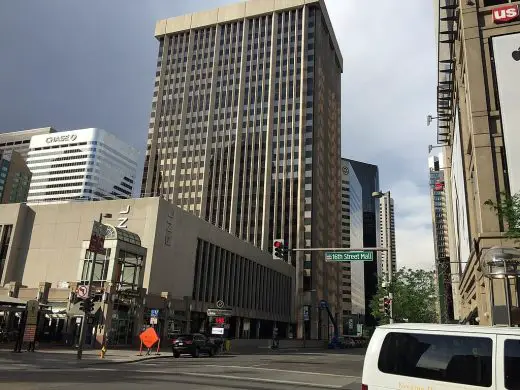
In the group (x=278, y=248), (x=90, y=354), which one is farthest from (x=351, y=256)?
(x=90, y=354)

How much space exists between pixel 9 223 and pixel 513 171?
49679 mm

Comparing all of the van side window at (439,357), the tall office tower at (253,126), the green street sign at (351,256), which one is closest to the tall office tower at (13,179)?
the tall office tower at (253,126)

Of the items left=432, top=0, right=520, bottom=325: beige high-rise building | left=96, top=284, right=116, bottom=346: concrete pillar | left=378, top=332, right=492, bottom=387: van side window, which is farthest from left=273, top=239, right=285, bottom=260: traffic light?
left=96, top=284, right=116, bottom=346: concrete pillar

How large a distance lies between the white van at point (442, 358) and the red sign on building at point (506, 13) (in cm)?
2764

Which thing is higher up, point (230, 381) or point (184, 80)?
point (184, 80)

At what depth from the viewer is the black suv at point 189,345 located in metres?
32.6

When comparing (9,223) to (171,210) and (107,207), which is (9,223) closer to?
(107,207)

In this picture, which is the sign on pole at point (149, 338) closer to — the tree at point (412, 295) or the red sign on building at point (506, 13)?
the red sign on building at point (506, 13)

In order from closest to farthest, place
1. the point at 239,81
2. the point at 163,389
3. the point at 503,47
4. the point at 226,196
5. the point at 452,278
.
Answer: the point at 163,389
the point at 503,47
the point at 452,278
the point at 226,196
the point at 239,81

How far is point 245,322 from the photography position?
2876 inches

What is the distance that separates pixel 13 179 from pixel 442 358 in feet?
631

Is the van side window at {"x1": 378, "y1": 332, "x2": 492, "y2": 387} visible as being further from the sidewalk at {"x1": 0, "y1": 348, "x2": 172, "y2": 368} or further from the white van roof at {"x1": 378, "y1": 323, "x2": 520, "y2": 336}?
the sidewalk at {"x1": 0, "y1": 348, "x2": 172, "y2": 368}

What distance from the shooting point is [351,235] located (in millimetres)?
177500

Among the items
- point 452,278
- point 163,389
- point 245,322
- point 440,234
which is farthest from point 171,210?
point 440,234
